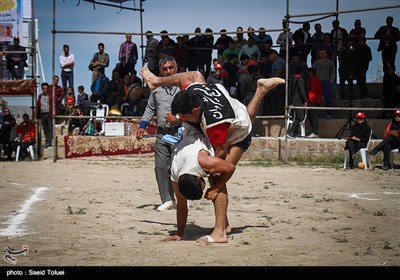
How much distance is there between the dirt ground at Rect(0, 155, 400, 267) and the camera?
26.0 ft

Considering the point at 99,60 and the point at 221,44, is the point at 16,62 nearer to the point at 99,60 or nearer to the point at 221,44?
the point at 99,60

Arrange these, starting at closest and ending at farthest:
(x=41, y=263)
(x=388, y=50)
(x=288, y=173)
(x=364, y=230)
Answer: (x=41, y=263), (x=364, y=230), (x=288, y=173), (x=388, y=50)

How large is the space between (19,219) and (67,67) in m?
13.5

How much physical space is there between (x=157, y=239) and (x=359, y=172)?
30.2 feet

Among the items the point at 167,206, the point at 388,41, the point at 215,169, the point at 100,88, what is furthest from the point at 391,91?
the point at 215,169

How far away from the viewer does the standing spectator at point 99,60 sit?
79.4ft

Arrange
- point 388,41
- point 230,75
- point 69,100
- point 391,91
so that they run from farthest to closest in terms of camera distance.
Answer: point 69,100 < point 230,75 < point 388,41 < point 391,91

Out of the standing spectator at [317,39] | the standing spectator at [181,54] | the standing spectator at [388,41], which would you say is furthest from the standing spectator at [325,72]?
the standing spectator at [181,54]

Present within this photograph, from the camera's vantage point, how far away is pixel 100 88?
78.2ft

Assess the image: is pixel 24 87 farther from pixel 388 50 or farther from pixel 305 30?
pixel 388 50

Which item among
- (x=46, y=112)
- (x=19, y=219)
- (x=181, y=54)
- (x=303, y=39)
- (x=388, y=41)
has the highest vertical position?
(x=303, y=39)

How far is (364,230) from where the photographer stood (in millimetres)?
9594

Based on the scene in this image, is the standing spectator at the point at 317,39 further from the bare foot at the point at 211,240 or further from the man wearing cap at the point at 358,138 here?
the bare foot at the point at 211,240
